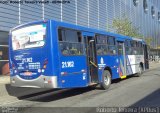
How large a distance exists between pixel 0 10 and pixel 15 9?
177 centimetres

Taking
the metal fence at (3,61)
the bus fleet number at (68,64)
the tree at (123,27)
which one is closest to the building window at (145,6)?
the tree at (123,27)

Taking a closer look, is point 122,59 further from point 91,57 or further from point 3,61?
point 3,61

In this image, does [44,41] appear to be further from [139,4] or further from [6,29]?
[139,4]

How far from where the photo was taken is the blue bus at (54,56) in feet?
39.6

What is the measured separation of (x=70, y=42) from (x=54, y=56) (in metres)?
1.30

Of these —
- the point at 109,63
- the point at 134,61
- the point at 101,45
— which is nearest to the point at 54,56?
the point at 101,45

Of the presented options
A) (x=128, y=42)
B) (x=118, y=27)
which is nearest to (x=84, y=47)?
(x=128, y=42)

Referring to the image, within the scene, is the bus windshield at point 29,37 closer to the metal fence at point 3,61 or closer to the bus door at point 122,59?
the bus door at point 122,59

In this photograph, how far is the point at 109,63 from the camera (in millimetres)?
16750

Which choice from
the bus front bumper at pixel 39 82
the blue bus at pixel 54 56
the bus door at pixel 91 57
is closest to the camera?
the bus front bumper at pixel 39 82

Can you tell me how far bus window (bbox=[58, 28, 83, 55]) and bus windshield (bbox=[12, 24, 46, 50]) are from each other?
68 cm

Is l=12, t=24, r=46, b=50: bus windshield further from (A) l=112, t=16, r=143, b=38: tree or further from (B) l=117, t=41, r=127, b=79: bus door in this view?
(A) l=112, t=16, r=143, b=38: tree

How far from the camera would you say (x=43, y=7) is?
2678 centimetres

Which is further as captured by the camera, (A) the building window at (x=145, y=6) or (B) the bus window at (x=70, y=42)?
(A) the building window at (x=145, y=6)
